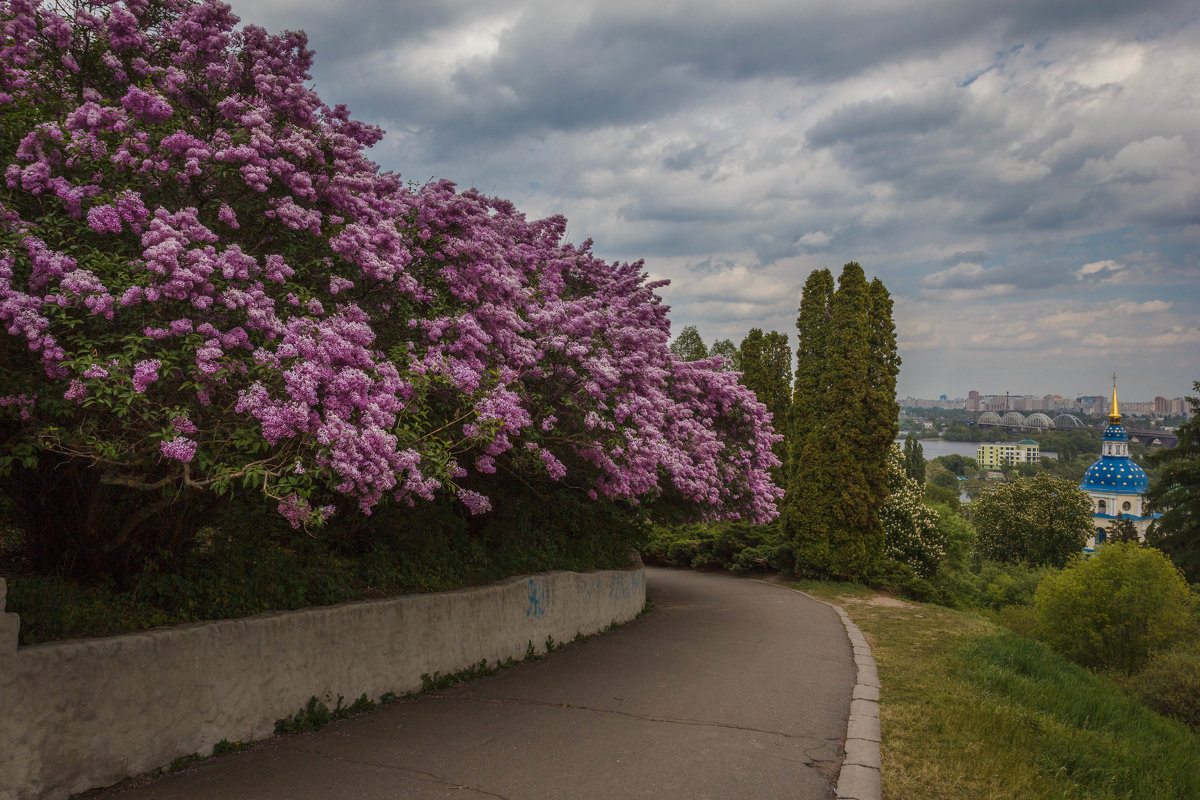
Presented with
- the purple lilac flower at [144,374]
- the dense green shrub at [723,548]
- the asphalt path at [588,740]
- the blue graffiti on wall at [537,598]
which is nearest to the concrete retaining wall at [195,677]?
the asphalt path at [588,740]

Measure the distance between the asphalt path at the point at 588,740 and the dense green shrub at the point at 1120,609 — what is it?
6222 mm

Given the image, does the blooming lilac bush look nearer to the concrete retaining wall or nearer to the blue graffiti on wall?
the concrete retaining wall

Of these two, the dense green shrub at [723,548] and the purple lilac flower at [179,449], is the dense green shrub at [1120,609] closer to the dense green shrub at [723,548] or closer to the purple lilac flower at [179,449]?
the dense green shrub at [723,548]

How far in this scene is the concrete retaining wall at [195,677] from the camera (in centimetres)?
464

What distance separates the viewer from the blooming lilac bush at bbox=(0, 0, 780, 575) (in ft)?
16.1

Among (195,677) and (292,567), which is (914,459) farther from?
(195,677)

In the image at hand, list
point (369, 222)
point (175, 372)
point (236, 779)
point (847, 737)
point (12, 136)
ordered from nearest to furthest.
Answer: point (175, 372) → point (236, 779) → point (12, 136) → point (847, 737) → point (369, 222)

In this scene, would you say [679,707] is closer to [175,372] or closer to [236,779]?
[236,779]

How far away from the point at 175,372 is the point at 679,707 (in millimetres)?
5402

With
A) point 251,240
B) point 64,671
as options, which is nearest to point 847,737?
point 64,671

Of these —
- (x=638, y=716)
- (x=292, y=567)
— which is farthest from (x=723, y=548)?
(x=292, y=567)

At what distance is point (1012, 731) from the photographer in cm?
638

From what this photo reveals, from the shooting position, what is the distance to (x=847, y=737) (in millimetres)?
6484

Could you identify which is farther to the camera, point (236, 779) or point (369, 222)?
point (369, 222)
